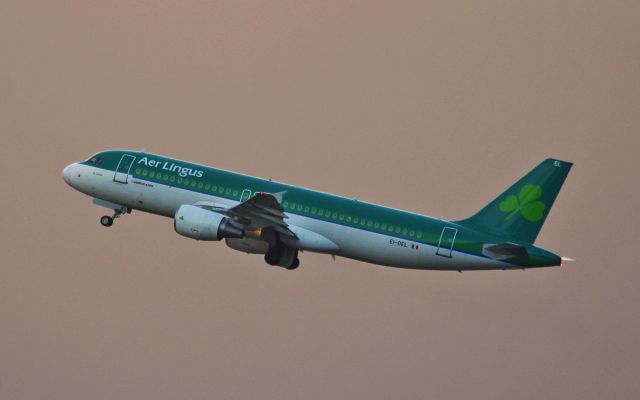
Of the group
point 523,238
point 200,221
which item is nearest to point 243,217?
point 200,221

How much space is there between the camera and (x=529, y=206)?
275 feet

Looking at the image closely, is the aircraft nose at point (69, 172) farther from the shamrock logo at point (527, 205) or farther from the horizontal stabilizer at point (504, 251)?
the shamrock logo at point (527, 205)

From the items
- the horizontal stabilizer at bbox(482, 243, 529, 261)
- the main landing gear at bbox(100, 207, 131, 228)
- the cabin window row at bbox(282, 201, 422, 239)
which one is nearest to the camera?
the horizontal stabilizer at bbox(482, 243, 529, 261)

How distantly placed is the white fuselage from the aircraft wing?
714 mm

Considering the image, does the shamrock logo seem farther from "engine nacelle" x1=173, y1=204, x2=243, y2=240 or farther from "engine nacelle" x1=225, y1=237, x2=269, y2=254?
"engine nacelle" x1=173, y1=204, x2=243, y2=240

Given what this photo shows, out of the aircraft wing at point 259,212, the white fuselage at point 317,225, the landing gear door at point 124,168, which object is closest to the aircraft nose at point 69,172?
the white fuselage at point 317,225

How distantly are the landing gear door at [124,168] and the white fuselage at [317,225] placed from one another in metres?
0.22

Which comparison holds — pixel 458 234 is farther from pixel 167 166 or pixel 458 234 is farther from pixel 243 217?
pixel 167 166

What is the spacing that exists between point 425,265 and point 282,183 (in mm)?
9019

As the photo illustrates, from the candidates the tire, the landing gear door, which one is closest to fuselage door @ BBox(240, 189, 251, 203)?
the tire

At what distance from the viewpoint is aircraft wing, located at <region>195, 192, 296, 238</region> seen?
83.5 metres

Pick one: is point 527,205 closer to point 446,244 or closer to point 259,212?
point 446,244

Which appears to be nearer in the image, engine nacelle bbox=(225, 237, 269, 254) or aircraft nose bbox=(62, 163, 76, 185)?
engine nacelle bbox=(225, 237, 269, 254)

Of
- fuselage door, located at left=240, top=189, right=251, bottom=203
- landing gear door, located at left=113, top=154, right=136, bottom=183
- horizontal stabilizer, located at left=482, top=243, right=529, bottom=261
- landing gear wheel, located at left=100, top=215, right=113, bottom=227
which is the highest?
horizontal stabilizer, located at left=482, top=243, right=529, bottom=261
